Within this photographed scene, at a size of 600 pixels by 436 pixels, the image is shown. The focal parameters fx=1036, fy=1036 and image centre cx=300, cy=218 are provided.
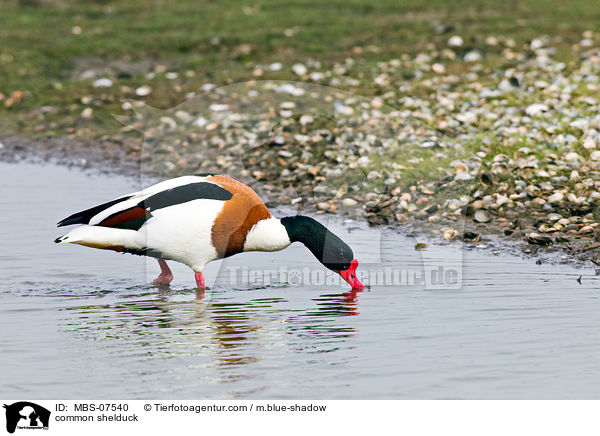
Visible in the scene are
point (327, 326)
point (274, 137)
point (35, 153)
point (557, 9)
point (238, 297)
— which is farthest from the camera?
point (557, 9)

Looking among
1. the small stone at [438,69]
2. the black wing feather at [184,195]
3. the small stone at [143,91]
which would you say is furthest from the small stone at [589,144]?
the small stone at [143,91]

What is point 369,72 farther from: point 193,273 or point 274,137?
point 193,273

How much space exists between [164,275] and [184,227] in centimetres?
88

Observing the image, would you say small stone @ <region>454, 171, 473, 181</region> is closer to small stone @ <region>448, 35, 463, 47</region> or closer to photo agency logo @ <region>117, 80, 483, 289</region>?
photo agency logo @ <region>117, 80, 483, 289</region>

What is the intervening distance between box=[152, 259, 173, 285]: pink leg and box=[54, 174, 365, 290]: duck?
31 cm

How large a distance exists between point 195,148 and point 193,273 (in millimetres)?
5725

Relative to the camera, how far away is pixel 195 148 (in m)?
16.4

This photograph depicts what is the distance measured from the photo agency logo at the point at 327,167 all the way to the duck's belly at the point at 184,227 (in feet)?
0.32

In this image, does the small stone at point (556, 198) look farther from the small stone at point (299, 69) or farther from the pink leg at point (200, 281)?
the small stone at point (299, 69)
